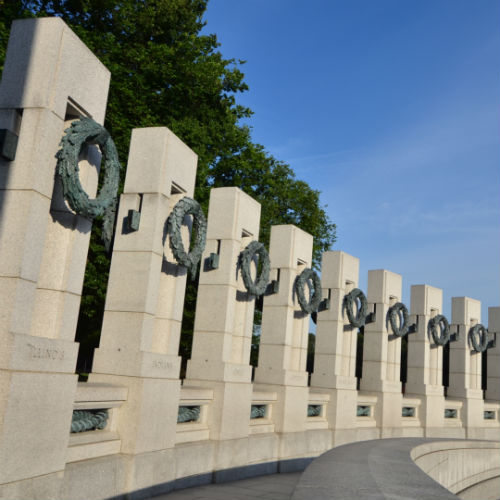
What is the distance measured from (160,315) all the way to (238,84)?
1878 centimetres

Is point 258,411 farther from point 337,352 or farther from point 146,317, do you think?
point 146,317

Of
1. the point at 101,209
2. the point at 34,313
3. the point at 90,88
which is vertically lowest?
the point at 34,313

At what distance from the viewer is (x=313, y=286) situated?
1986 cm

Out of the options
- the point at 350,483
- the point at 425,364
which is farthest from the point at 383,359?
the point at 350,483

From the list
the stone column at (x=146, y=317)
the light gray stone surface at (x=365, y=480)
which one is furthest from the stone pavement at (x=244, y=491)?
the light gray stone surface at (x=365, y=480)

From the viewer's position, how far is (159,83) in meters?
25.6

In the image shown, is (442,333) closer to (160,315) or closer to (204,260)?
(204,260)

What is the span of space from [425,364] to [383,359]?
12.2 feet

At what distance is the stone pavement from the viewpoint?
11945 mm

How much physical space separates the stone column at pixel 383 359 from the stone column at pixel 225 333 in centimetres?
899

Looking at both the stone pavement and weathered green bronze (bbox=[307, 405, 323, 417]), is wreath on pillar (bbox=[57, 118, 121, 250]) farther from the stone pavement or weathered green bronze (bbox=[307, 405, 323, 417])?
weathered green bronze (bbox=[307, 405, 323, 417])

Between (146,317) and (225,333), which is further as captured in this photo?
(225,333)

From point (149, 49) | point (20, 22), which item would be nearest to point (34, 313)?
point (20, 22)

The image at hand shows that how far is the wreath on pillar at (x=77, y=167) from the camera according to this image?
30.9 feet
